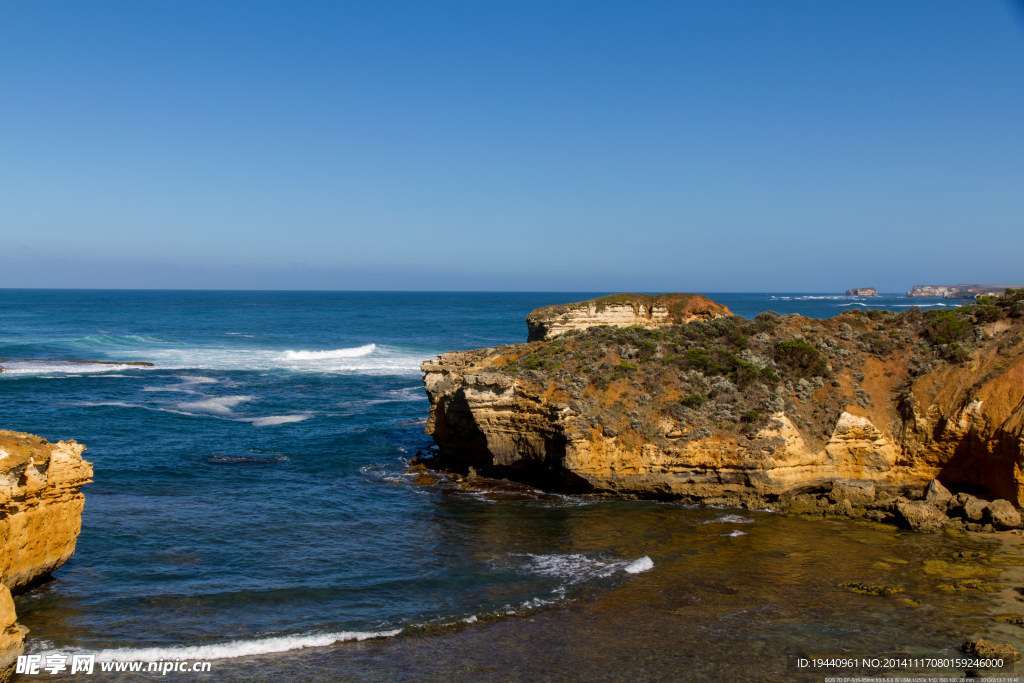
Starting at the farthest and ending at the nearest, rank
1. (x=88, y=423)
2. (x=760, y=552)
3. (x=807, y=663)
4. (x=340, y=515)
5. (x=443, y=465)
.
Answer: (x=88, y=423) < (x=443, y=465) < (x=340, y=515) < (x=760, y=552) < (x=807, y=663)

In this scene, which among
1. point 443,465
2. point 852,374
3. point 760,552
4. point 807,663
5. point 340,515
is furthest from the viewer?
point 443,465

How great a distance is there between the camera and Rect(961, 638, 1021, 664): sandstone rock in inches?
516

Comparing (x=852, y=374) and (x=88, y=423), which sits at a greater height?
(x=852, y=374)

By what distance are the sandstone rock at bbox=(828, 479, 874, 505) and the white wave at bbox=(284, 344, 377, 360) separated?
50282 millimetres

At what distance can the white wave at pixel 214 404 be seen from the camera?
125ft

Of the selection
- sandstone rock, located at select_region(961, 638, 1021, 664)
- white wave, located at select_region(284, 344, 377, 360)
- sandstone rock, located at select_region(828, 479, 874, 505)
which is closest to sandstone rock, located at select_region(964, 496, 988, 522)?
sandstone rock, located at select_region(828, 479, 874, 505)

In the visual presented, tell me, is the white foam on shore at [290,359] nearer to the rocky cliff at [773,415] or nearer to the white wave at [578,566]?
the rocky cliff at [773,415]

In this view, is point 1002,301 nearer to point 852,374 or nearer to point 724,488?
point 852,374

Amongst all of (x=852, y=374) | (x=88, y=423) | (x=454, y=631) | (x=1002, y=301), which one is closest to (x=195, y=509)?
(x=454, y=631)

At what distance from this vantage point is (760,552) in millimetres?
18781

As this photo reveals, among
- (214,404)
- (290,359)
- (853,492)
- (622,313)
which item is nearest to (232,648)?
(853,492)

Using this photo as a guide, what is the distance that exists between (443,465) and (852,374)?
49.5 feet

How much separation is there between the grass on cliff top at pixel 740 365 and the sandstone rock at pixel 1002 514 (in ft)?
15.4

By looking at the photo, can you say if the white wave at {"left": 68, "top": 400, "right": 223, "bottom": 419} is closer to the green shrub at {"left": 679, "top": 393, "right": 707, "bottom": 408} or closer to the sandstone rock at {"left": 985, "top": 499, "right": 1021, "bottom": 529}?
the green shrub at {"left": 679, "top": 393, "right": 707, "bottom": 408}
